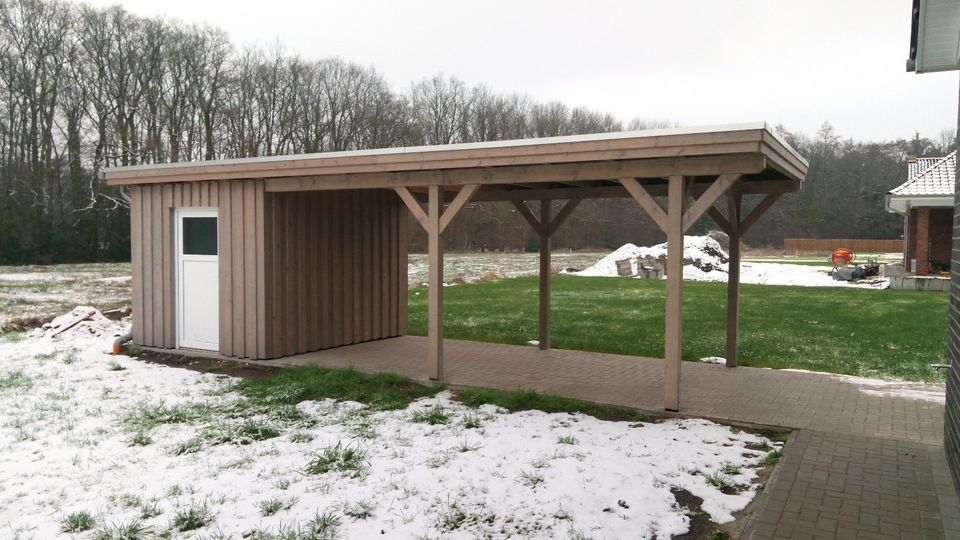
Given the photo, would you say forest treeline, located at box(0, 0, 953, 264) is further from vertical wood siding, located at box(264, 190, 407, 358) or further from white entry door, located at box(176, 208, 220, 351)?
vertical wood siding, located at box(264, 190, 407, 358)

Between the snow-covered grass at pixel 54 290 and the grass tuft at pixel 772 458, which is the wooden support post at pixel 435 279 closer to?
the grass tuft at pixel 772 458

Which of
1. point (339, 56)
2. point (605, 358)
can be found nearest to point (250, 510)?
point (605, 358)

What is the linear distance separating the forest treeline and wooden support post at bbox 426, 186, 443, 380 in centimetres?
2411

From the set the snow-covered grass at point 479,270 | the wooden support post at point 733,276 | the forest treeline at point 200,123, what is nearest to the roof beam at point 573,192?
the wooden support post at point 733,276

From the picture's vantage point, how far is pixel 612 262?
2580 cm

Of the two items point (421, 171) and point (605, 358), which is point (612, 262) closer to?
Result: point (605, 358)

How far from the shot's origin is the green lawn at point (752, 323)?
Answer: 9242 millimetres

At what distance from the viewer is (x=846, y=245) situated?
147 feet

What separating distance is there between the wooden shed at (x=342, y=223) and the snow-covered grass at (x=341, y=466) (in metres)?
1.30

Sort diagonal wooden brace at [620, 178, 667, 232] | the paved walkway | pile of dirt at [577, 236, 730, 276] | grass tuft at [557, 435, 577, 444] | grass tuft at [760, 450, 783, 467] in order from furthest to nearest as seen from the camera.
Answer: pile of dirt at [577, 236, 730, 276] → diagonal wooden brace at [620, 178, 667, 232] → grass tuft at [557, 435, 577, 444] → grass tuft at [760, 450, 783, 467] → the paved walkway

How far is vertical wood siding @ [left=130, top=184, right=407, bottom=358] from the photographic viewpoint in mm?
8719

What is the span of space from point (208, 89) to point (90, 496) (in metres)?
35.2

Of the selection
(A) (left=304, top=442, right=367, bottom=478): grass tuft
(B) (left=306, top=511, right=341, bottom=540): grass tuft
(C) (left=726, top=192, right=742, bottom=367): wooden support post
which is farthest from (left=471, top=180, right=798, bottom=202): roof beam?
(B) (left=306, top=511, right=341, bottom=540): grass tuft

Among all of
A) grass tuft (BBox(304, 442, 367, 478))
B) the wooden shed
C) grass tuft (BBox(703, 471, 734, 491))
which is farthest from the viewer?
the wooden shed
